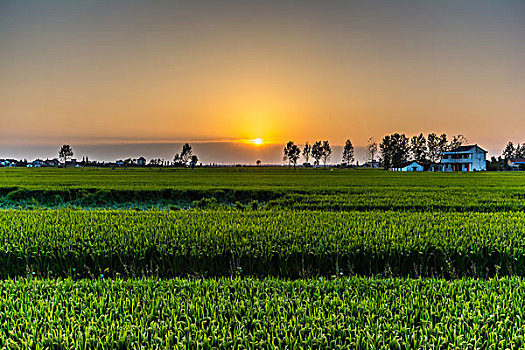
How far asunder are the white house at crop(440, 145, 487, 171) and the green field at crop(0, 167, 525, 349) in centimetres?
10035

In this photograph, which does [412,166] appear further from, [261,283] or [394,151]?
[261,283]

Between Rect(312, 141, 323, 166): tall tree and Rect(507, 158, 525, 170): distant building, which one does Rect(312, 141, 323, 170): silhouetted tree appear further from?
Rect(507, 158, 525, 170): distant building

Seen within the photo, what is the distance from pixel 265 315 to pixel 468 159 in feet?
360

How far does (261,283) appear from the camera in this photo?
4.39 m

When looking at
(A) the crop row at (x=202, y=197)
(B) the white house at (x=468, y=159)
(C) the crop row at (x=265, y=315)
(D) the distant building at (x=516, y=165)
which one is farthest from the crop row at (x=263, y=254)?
(D) the distant building at (x=516, y=165)

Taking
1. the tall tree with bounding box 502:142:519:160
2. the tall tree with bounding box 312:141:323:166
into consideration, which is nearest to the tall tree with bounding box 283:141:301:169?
the tall tree with bounding box 312:141:323:166

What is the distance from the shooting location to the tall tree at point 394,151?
388 feet

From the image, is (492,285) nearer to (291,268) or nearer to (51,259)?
(291,268)

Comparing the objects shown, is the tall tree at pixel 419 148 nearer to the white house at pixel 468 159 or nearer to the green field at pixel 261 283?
the white house at pixel 468 159

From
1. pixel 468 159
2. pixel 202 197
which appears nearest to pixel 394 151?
pixel 468 159

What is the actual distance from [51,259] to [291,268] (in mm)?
5036

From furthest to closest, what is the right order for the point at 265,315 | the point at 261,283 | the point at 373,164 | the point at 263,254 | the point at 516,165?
the point at 373,164 → the point at 516,165 → the point at 263,254 → the point at 261,283 → the point at 265,315

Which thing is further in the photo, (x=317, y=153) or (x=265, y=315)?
(x=317, y=153)

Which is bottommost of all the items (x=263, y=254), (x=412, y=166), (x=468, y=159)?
(x=263, y=254)
